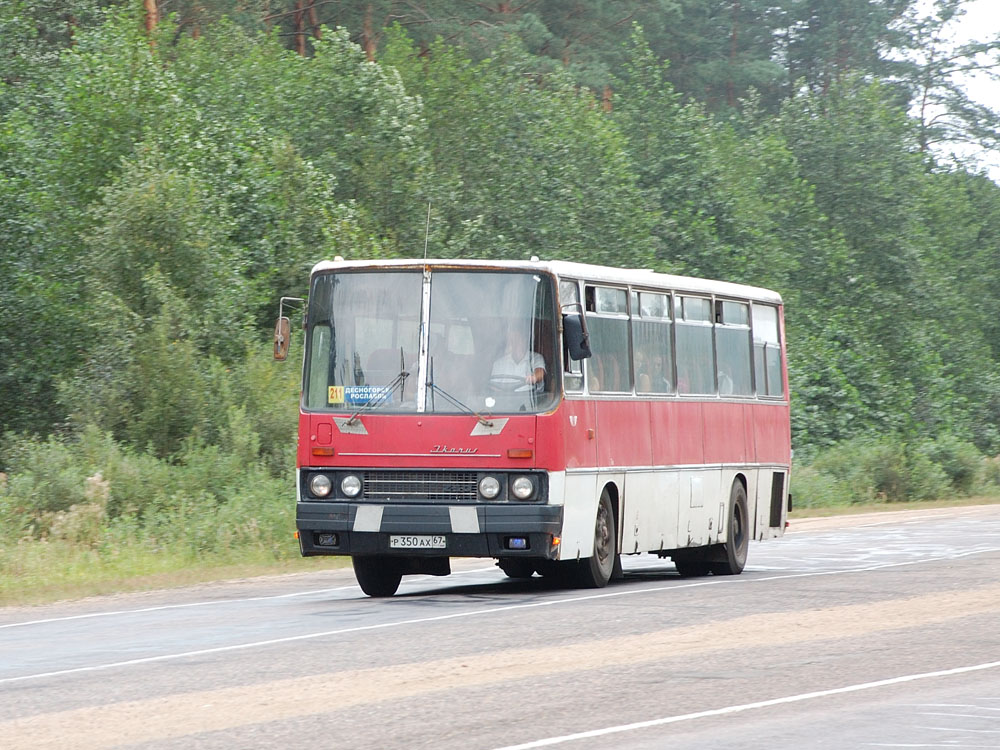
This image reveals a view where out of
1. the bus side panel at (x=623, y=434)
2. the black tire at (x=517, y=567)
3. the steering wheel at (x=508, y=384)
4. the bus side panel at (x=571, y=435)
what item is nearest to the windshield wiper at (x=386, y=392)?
the steering wheel at (x=508, y=384)

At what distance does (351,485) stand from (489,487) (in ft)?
4.34

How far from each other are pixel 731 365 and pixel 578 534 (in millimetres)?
5637

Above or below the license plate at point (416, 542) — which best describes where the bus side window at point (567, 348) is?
above

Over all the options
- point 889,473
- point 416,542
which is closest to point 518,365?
point 416,542

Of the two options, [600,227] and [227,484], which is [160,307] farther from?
[600,227]

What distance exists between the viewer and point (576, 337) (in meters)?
17.0

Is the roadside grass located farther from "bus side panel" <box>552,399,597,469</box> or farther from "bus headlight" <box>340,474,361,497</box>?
"bus side panel" <box>552,399,597,469</box>

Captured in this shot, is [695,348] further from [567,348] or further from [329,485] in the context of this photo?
[329,485]

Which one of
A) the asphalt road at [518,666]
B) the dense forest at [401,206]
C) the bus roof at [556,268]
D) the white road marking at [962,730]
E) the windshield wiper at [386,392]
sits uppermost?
the dense forest at [401,206]

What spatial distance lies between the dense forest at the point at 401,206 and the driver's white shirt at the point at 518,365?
29.4ft

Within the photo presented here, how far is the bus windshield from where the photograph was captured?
16.9 m

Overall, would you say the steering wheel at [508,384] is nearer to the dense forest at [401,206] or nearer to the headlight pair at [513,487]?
the headlight pair at [513,487]

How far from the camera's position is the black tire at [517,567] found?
64.5ft

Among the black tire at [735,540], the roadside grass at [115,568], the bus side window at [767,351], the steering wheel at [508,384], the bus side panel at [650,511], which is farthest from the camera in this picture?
the bus side window at [767,351]
